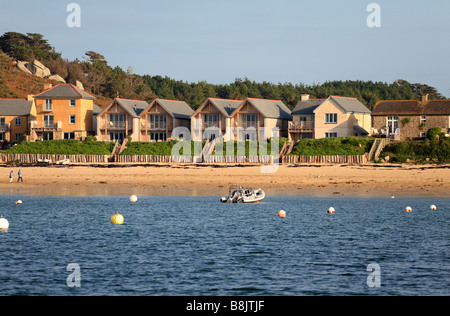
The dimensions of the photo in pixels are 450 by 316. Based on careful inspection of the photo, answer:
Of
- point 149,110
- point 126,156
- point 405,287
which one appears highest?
point 149,110

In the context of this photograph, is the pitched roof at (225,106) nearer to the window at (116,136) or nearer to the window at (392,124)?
the window at (116,136)

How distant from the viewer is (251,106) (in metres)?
85.5

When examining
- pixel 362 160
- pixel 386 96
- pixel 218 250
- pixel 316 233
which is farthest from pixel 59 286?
pixel 386 96

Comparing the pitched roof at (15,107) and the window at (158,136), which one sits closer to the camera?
the window at (158,136)

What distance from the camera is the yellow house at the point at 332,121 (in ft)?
270

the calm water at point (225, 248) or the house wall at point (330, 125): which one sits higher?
the house wall at point (330, 125)

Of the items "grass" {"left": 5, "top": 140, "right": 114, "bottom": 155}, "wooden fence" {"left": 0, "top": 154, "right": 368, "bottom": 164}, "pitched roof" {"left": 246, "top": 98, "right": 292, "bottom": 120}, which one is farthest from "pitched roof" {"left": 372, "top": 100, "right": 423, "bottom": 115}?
"grass" {"left": 5, "top": 140, "right": 114, "bottom": 155}

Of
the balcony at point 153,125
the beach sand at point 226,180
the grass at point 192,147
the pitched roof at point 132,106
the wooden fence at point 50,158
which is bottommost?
the beach sand at point 226,180

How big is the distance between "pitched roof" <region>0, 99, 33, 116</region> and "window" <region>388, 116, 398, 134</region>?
49.1m

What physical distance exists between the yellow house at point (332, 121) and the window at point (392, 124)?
2.87 metres

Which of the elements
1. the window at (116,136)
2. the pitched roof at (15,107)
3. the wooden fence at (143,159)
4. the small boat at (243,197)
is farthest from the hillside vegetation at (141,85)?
the small boat at (243,197)

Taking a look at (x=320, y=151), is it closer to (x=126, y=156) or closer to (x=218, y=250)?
(x=126, y=156)

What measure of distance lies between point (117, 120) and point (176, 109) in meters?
8.49
